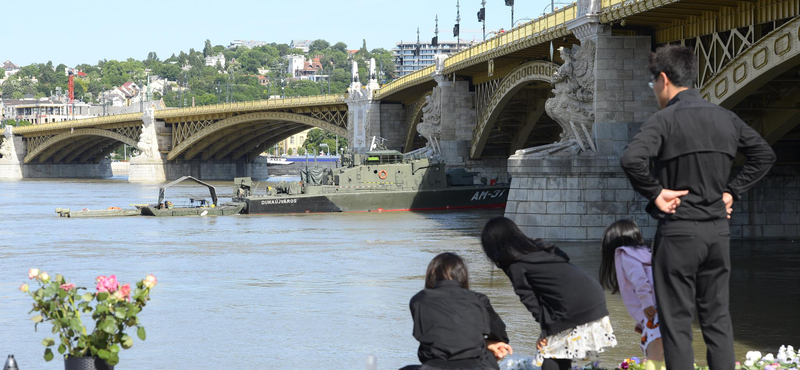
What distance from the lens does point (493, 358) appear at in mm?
6723

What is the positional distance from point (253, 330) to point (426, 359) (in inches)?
365

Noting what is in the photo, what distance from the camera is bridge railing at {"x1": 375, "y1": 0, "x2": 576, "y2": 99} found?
3256 cm

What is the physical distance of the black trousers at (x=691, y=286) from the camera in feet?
18.6

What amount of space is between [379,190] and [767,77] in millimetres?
27784

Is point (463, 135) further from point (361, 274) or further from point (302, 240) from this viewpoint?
point (361, 274)

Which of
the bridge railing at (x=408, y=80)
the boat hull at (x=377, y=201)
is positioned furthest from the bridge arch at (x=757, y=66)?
the bridge railing at (x=408, y=80)

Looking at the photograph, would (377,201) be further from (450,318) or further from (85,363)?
(450,318)

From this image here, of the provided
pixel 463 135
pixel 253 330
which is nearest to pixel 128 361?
pixel 253 330

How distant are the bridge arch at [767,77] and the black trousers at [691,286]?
1478 centimetres

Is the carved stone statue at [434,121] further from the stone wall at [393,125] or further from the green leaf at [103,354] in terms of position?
the green leaf at [103,354]

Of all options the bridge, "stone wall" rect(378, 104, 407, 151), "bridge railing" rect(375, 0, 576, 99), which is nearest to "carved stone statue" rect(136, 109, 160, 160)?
"stone wall" rect(378, 104, 407, 151)

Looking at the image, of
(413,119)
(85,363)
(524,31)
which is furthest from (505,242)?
(413,119)

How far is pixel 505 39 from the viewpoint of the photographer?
39.5 metres

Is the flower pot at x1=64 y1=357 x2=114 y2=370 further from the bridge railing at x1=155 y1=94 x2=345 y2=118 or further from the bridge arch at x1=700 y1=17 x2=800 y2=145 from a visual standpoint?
the bridge railing at x1=155 y1=94 x2=345 y2=118
